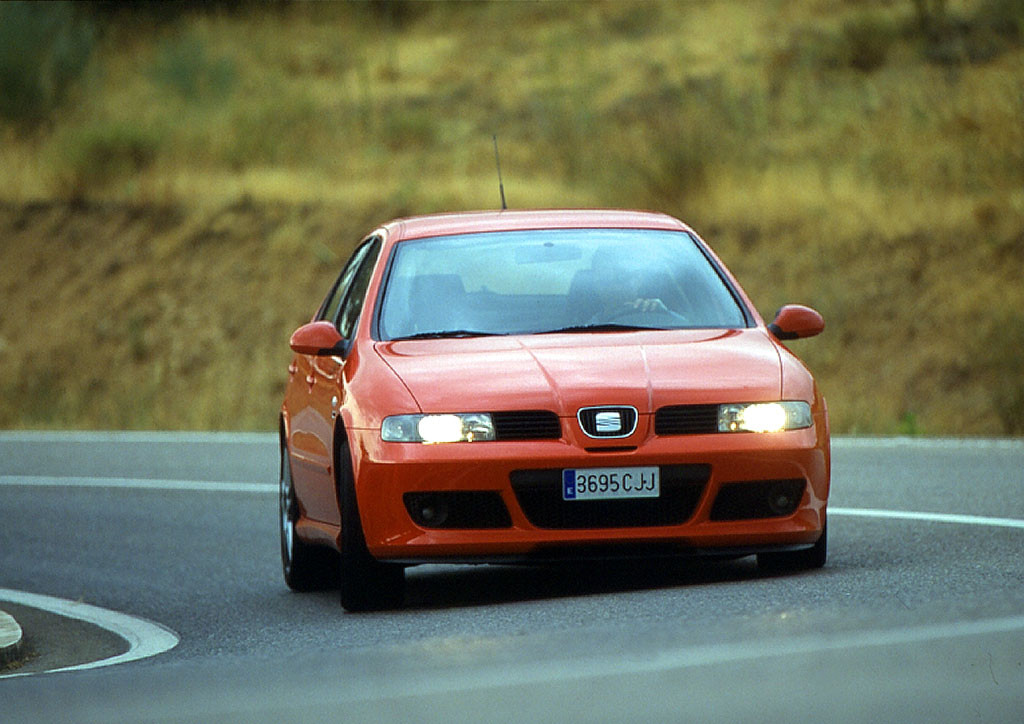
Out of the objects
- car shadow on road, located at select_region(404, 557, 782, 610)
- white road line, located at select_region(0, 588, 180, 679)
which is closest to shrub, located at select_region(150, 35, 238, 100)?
white road line, located at select_region(0, 588, 180, 679)

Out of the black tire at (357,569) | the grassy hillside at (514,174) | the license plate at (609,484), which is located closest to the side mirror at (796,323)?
the license plate at (609,484)

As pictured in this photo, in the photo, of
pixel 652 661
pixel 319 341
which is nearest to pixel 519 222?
pixel 319 341

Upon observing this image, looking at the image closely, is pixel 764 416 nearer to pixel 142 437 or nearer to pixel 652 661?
pixel 652 661

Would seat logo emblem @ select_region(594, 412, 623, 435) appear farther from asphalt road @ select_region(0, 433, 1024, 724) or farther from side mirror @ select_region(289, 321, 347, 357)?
side mirror @ select_region(289, 321, 347, 357)

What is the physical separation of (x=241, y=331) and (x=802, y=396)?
26.8 meters

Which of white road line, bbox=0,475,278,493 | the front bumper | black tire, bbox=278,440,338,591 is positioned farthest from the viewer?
white road line, bbox=0,475,278,493

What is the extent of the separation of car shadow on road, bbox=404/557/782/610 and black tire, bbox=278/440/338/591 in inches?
16.0

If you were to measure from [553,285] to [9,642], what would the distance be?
9.75 ft

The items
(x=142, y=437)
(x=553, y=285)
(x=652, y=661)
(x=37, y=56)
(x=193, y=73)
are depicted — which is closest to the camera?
(x=652, y=661)

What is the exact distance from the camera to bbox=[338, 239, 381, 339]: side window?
1007 cm

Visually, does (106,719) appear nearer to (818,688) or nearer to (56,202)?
(818,688)

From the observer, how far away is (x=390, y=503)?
8609 millimetres

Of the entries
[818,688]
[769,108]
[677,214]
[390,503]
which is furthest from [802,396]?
[769,108]

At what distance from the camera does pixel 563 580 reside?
988 cm
